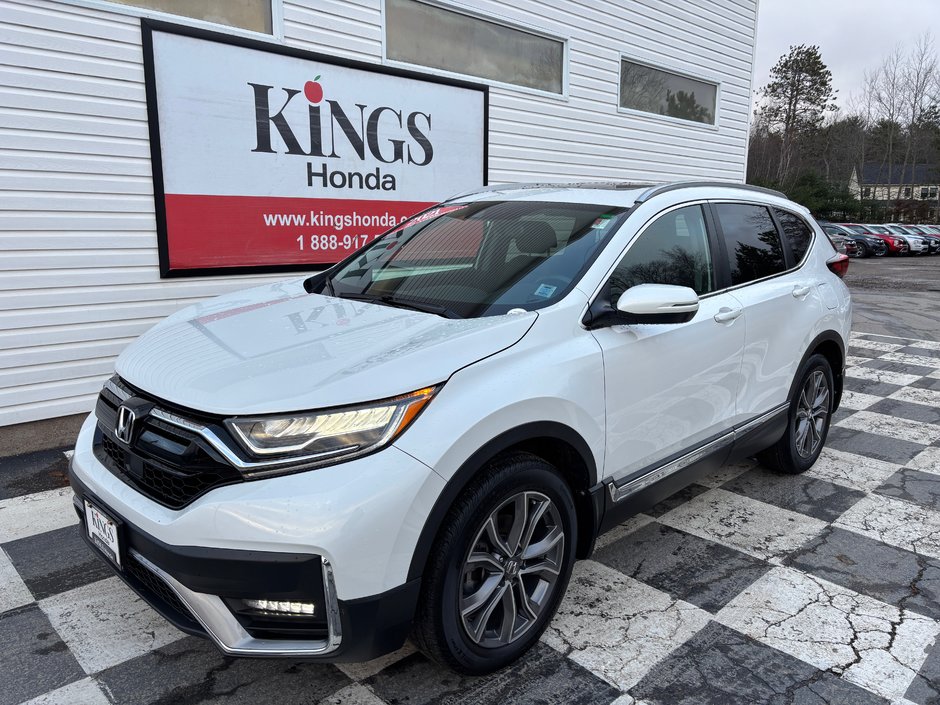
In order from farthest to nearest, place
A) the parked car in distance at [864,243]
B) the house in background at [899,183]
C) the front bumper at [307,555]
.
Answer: the house in background at [899,183] → the parked car in distance at [864,243] → the front bumper at [307,555]

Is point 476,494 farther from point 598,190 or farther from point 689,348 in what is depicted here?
point 598,190

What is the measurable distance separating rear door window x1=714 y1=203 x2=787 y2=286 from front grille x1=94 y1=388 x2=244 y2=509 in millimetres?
2621

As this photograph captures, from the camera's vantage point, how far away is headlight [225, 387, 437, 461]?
1965 millimetres

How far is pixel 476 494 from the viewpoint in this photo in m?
2.18

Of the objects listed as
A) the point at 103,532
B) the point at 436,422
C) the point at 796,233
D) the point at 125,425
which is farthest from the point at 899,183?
the point at 103,532

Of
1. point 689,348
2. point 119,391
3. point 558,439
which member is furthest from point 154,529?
point 689,348

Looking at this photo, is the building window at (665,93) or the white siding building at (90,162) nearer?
the white siding building at (90,162)

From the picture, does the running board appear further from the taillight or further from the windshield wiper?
the taillight

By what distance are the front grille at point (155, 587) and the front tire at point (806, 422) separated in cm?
332

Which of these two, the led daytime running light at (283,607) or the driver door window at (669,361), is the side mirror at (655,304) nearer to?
the driver door window at (669,361)

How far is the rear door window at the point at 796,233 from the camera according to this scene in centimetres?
404

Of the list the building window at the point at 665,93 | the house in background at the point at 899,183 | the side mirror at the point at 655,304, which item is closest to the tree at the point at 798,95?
the house in background at the point at 899,183

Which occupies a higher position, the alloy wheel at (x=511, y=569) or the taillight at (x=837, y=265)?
the taillight at (x=837, y=265)

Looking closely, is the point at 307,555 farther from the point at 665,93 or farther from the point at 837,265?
the point at 665,93
